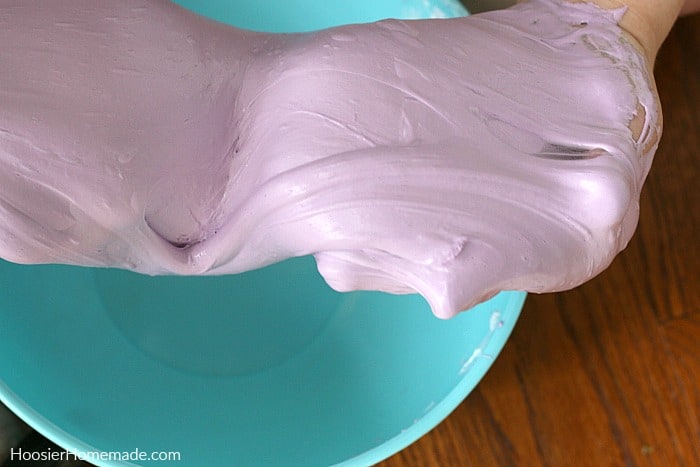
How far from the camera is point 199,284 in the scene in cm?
84

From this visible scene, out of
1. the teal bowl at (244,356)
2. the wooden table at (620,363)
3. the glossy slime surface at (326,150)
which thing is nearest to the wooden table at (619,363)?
the wooden table at (620,363)

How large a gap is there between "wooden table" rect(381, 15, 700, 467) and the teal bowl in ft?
0.56

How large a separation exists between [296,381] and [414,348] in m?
0.16

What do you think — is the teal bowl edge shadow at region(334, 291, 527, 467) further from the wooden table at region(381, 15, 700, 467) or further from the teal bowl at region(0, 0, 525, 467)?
the wooden table at region(381, 15, 700, 467)

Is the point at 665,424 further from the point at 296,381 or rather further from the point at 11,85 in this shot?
the point at 11,85

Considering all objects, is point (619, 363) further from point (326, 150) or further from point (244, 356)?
point (326, 150)

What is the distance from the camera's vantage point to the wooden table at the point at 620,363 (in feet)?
2.86

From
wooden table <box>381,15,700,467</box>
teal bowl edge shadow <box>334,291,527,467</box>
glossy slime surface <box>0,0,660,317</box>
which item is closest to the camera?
glossy slime surface <box>0,0,660,317</box>

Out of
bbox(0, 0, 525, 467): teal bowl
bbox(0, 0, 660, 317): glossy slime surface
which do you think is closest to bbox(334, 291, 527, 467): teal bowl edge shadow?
bbox(0, 0, 525, 467): teal bowl

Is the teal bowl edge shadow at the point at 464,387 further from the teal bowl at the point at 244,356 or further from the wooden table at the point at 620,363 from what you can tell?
the wooden table at the point at 620,363

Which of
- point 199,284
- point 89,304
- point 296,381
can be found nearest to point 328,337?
point 296,381

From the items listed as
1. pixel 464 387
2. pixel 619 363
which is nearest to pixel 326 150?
pixel 464 387

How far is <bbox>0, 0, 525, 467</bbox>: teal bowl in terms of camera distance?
0.70 metres

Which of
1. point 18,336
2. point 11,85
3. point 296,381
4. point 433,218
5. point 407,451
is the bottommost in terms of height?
point 407,451
